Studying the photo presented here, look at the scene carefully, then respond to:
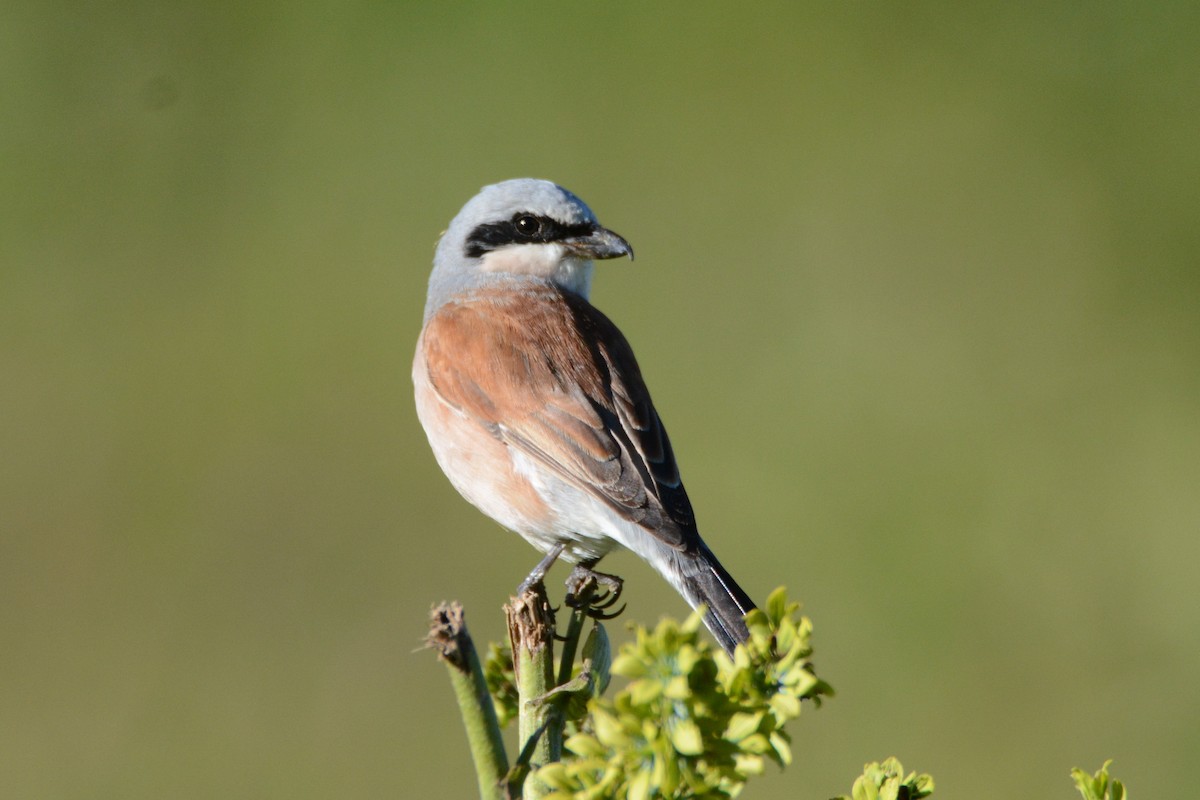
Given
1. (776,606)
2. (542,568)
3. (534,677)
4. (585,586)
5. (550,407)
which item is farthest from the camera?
(550,407)

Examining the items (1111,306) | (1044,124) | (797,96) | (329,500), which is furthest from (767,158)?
(329,500)

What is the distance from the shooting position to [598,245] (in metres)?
3.00

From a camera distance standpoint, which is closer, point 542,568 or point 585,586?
point 585,586

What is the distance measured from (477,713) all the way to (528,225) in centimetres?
194

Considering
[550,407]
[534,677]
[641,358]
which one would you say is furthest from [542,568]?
[641,358]

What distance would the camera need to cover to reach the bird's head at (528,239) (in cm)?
299

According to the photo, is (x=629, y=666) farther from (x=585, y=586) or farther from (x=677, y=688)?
(x=585, y=586)

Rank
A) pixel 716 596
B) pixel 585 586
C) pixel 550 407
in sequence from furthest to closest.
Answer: pixel 550 407 < pixel 716 596 < pixel 585 586

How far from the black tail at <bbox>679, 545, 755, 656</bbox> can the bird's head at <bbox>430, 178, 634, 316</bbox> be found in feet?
3.31

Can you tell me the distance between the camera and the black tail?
6.59 ft

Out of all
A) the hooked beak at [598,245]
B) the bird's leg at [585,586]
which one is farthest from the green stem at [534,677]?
the hooked beak at [598,245]

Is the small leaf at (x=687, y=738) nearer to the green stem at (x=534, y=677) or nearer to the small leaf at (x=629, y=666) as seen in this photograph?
the small leaf at (x=629, y=666)

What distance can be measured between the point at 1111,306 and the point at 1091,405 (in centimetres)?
48

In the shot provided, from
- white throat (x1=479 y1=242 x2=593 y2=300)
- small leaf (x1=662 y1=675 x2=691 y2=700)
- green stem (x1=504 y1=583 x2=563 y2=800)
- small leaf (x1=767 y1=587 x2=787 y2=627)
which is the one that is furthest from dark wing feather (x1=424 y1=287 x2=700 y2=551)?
small leaf (x1=662 y1=675 x2=691 y2=700)
